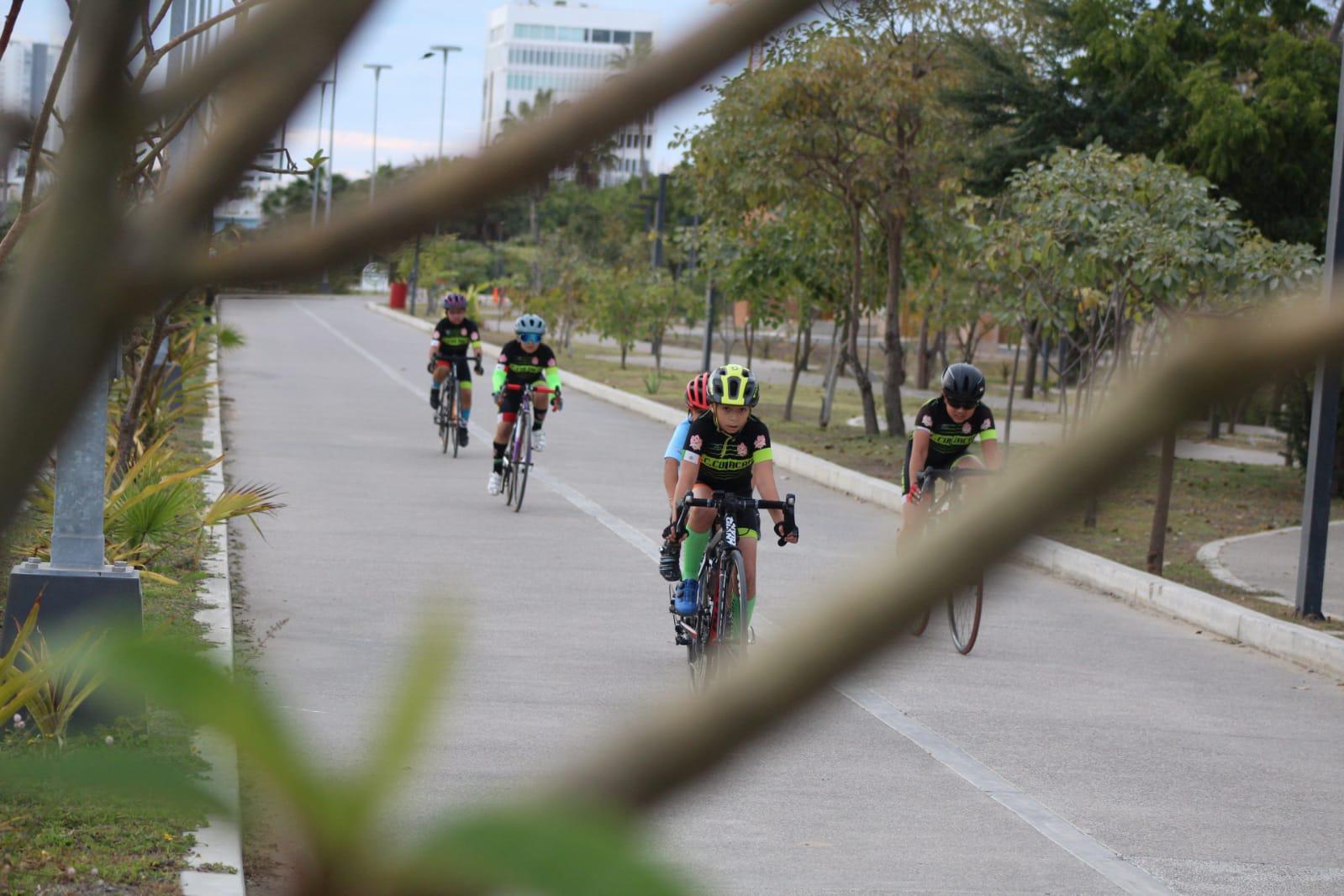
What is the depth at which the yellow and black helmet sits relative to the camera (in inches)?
353

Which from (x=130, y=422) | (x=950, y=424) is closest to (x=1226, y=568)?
(x=950, y=424)

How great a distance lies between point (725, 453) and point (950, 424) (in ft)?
6.94

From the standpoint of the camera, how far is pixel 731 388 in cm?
901

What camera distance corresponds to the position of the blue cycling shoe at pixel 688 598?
348 inches

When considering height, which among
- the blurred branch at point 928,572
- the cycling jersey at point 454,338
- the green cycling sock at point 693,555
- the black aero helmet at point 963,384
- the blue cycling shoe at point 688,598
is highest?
the blurred branch at point 928,572

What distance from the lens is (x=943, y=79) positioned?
73.5ft

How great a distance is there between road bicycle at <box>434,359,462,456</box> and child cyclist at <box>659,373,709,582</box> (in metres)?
10.2

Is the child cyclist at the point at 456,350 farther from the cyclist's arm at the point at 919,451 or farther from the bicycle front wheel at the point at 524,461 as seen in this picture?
the cyclist's arm at the point at 919,451

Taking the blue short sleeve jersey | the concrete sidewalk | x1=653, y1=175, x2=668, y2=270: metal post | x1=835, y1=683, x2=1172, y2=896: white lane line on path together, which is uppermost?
x1=653, y1=175, x2=668, y2=270: metal post

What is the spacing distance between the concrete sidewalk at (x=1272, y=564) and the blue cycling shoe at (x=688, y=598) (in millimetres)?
5871

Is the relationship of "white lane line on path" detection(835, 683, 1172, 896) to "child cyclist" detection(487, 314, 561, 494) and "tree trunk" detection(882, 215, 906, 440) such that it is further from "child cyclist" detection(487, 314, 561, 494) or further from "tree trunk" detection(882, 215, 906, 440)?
"tree trunk" detection(882, 215, 906, 440)

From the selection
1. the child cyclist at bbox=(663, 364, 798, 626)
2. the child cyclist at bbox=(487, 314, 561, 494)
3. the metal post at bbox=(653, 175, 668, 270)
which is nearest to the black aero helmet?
the child cyclist at bbox=(663, 364, 798, 626)

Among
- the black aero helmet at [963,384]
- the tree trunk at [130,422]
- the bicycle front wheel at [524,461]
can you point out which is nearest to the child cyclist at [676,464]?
the black aero helmet at [963,384]

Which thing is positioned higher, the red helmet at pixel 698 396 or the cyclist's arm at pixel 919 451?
the red helmet at pixel 698 396
